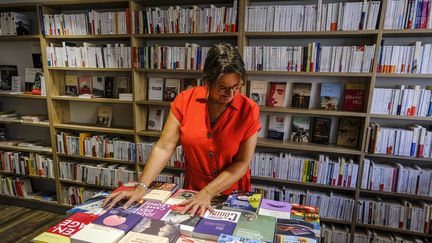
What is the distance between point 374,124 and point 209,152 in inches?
64.0

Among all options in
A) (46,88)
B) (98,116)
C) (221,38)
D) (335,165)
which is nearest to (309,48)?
(221,38)

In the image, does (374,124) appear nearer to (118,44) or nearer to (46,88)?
(118,44)

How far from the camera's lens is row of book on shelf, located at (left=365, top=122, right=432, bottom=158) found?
6.89 feet

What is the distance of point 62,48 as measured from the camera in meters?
2.80

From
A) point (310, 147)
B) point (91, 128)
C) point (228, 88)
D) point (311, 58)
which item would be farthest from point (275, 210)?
point (91, 128)

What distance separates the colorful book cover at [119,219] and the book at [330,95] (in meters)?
2.03

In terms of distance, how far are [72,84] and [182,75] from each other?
4.54ft

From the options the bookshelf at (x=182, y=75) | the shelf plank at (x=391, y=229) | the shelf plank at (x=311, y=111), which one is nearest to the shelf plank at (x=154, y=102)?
the bookshelf at (x=182, y=75)

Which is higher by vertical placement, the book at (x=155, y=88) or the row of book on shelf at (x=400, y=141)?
the book at (x=155, y=88)

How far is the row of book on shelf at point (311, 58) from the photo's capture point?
211 cm

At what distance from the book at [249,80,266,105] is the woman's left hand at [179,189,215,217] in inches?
62.4

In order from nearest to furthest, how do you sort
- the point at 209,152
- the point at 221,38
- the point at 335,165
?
the point at 209,152, the point at 335,165, the point at 221,38

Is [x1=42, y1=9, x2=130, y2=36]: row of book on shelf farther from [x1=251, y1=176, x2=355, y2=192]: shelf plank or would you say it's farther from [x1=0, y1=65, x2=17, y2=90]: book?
[x1=251, y1=176, x2=355, y2=192]: shelf plank

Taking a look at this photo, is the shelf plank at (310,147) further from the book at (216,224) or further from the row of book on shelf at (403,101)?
the book at (216,224)
